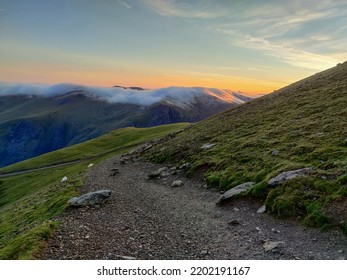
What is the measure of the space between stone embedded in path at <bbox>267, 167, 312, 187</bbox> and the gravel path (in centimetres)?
236

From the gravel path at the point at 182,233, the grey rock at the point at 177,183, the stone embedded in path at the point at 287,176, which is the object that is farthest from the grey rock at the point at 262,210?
the grey rock at the point at 177,183

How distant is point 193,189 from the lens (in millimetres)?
34656

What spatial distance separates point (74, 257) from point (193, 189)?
18.5 m

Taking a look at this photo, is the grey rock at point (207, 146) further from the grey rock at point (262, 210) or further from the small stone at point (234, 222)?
the small stone at point (234, 222)

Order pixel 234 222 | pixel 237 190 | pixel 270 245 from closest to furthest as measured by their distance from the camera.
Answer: pixel 270 245 < pixel 234 222 < pixel 237 190

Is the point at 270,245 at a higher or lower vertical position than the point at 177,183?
higher

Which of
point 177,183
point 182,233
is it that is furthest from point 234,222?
point 177,183

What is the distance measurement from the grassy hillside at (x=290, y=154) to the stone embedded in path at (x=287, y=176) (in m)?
0.60

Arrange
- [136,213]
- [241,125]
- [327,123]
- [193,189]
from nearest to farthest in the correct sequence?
Result: 1. [136,213]
2. [193,189]
3. [327,123]
4. [241,125]

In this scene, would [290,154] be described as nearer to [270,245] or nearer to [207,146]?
[270,245]

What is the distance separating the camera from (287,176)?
26531 millimetres

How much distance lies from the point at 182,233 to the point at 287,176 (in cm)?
1030
